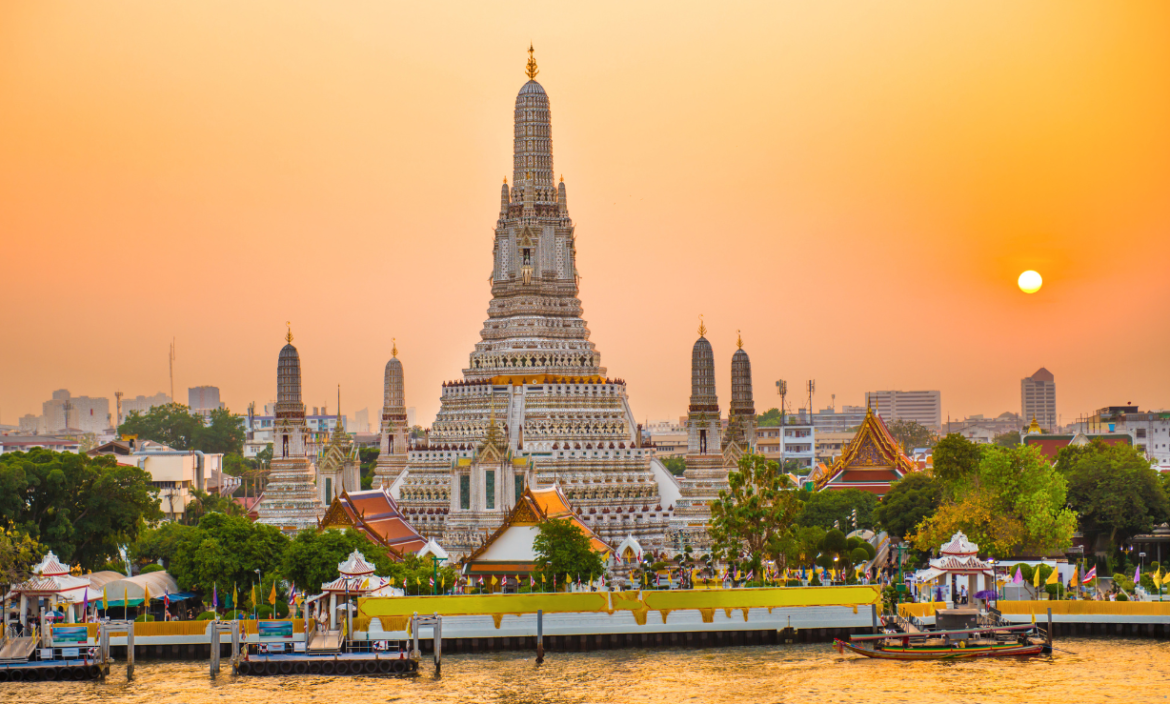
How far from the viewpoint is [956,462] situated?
77.4 meters

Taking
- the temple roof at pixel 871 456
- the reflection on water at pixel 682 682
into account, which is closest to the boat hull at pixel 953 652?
the reflection on water at pixel 682 682

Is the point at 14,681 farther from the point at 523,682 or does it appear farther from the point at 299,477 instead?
the point at 299,477

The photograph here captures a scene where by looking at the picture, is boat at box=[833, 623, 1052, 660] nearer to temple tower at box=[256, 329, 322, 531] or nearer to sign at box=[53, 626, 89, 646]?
sign at box=[53, 626, 89, 646]

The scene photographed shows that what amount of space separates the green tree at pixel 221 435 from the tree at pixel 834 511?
348ft

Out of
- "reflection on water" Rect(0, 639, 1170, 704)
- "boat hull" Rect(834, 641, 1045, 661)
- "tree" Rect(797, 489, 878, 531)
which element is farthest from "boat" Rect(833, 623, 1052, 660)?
"tree" Rect(797, 489, 878, 531)

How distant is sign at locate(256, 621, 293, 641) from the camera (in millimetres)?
59781

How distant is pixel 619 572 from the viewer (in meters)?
74.7

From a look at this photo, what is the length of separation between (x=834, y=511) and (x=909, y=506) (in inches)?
541

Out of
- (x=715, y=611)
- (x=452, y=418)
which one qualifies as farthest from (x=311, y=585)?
(x=452, y=418)

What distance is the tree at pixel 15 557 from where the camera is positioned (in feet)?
205

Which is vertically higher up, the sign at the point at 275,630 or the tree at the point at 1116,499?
the tree at the point at 1116,499

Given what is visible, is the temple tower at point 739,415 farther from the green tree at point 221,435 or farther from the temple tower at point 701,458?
the green tree at point 221,435

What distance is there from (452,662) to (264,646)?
677 centimetres

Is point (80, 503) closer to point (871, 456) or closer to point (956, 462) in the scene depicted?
point (956, 462)
